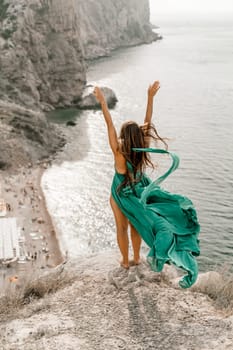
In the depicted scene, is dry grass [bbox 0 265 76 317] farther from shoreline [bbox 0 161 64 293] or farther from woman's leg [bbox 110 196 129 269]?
shoreline [bbox 0 161 64 293]

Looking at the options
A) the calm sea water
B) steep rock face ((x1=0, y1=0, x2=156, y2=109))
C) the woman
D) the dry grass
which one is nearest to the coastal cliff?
steep rock face ((x1=0, y1=0, x2=156, y2=109))

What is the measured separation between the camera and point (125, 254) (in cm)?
938

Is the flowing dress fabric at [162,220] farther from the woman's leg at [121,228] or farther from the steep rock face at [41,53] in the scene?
the steep rock face at [41,53]

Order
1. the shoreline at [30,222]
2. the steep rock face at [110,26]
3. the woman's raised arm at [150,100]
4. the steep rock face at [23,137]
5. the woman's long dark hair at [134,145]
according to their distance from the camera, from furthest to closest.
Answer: the steep rock face at [110,26] → the steep rock face at [23,137] → the shoreline at [30,222] → the woman's raised arm at [150,100] → the woman's long dark hair at [134,145]

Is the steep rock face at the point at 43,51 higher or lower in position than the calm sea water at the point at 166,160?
higher

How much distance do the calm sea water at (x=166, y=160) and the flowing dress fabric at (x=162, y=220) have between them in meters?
16.2

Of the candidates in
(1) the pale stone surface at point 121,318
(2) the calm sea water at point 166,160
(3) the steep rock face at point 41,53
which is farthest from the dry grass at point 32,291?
(3) the steep rock face at point 41,53

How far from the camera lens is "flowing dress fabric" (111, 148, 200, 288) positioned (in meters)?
8.34

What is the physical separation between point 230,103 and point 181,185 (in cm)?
2628

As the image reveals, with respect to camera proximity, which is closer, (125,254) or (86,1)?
(125,254)

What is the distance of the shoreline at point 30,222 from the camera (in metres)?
24.2

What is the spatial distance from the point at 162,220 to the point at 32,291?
2747 millimetres

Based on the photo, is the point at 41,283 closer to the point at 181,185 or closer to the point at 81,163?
the point at 181,185

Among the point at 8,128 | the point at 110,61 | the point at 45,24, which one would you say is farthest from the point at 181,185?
the point at 110,61
